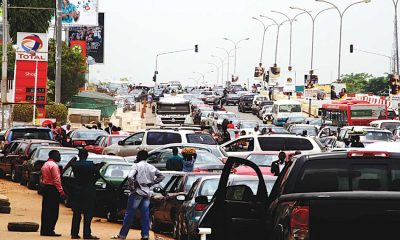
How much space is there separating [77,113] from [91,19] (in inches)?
1203

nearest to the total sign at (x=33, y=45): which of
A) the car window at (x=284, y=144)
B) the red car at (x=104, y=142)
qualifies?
the red car at (x=104, y=142)

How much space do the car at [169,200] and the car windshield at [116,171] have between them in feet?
7.98

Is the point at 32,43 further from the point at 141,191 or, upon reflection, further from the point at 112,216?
the point at 141,191

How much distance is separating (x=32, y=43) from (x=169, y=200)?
138 ft

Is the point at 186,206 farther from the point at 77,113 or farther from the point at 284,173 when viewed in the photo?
the point at 77,113

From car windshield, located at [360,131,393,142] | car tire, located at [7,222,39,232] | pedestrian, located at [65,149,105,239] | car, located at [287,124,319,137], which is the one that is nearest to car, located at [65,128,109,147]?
car windshield, located at [360,131,393,142]

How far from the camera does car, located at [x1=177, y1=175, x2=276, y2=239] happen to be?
54.9ft

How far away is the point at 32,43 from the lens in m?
62.1

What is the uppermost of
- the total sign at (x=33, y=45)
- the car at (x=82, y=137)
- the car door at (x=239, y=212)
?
the total sign at (x=33, y=45)

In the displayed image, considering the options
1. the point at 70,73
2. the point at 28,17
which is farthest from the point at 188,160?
the point at 70,73

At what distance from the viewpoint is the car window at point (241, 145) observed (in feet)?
119

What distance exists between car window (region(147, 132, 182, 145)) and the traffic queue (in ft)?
0.11

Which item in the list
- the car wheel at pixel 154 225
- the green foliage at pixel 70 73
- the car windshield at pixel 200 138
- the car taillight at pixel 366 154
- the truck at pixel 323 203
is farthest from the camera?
the green foliage at pixel 70 73

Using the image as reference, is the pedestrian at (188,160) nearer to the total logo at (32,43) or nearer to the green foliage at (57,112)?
the total logo at (32,43)
